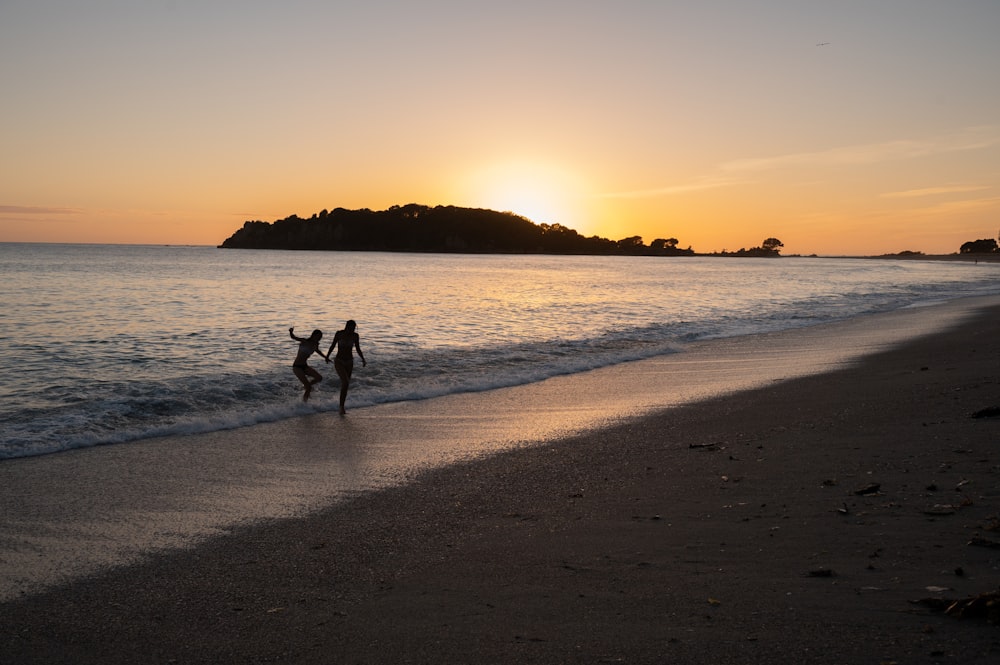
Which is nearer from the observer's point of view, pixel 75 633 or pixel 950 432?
pixel 75 633

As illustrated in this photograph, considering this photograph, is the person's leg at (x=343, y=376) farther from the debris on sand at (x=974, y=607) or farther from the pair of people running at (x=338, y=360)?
the debris on sand at (x=974, y=607)

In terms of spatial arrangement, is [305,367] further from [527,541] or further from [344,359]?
[527,541]

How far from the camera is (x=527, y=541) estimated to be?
19.2ft

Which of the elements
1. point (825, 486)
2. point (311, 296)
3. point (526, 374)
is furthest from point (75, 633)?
point (311, 296)

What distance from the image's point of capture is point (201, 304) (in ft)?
121

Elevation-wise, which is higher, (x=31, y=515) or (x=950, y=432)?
(x=950, y=432)

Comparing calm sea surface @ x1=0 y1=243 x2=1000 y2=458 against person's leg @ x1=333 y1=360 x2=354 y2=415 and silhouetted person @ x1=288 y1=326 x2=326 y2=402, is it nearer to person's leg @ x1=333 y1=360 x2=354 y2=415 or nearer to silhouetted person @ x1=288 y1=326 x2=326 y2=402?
silhouetted person @ x1=288 y1=326 x2=326 y2=402

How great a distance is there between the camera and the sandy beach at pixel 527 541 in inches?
165

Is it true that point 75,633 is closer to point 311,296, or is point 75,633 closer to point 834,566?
point 834,566

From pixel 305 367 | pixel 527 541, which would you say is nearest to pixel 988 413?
pixel 527 541

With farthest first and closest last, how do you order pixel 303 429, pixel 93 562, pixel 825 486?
pixel 303 429 → pixel 825 486 → pixel 93 562

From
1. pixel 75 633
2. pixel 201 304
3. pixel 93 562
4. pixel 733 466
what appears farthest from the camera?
pixel 201 304

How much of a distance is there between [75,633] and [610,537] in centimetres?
376

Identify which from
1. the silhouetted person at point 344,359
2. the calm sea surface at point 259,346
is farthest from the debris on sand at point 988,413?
the silhouetted person at point 344,359
